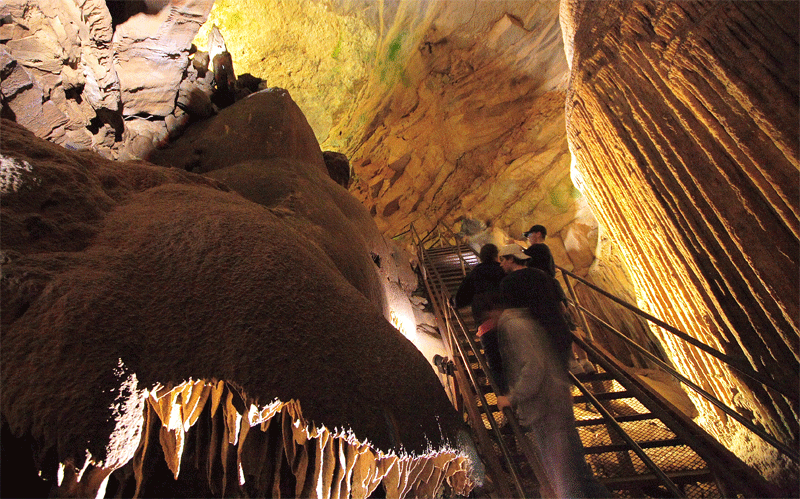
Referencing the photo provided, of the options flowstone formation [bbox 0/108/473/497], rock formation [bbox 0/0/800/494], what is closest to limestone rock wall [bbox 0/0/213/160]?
rock formation [bbox 0/0/800/494]

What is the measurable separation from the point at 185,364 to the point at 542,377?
197 cm

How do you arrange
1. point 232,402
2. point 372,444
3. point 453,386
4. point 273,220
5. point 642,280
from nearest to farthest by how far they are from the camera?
point 232,402 → point 372,444 → point 273,220 → point 642,280 → point 453,386

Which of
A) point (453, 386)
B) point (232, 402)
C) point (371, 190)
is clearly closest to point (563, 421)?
point (232, 402)

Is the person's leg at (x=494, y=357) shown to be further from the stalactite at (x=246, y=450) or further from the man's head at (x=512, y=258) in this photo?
the stalactite at (x=246, y=450)

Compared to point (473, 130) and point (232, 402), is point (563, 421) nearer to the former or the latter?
point (232, 402)

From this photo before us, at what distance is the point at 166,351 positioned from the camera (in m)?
1.42

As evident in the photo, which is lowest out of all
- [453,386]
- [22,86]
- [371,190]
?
[371,190]

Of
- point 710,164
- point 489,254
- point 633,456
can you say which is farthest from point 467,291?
point 633,456

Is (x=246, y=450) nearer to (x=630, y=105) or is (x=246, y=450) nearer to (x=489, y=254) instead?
(x=489, y=254)

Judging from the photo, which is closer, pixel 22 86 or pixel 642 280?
pixel 22 86

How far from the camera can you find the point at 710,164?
2.57 m

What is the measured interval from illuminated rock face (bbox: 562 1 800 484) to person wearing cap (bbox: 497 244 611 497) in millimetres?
1205

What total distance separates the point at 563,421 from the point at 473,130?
9.90 meters

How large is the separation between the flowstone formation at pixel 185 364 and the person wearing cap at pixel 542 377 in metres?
0.60
